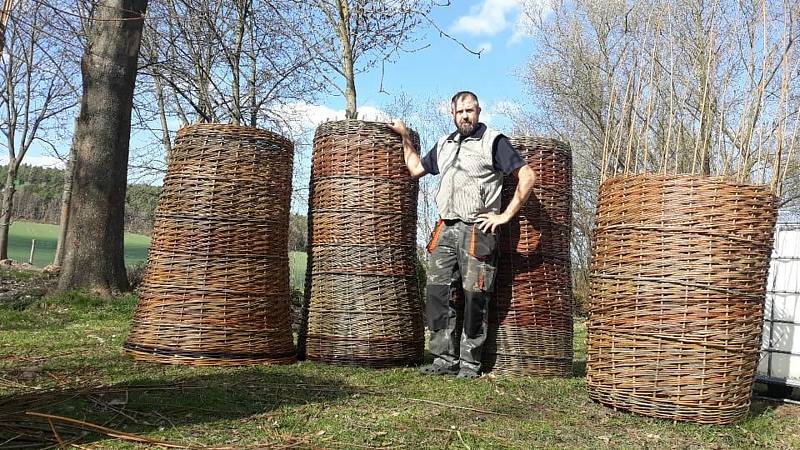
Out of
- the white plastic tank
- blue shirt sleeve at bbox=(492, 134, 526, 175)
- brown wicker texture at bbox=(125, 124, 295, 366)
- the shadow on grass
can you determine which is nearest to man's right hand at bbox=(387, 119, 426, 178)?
blue shirt sleeve at bbox=(492, 134, 526, 175)

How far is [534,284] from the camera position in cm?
529

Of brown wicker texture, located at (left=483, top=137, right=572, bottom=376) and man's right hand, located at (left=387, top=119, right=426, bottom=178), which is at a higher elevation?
man's right hand, located at (left=387, top=119, right=426, bottom=178)

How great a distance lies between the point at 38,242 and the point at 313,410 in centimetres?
2896

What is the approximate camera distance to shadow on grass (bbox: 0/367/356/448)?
3.02 meters

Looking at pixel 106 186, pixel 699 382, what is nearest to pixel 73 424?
pixel 699 382

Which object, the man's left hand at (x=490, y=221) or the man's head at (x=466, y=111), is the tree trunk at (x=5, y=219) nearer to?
the man's head at (x=466, y=111)

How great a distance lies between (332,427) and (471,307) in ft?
6.35

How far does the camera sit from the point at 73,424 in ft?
10.3

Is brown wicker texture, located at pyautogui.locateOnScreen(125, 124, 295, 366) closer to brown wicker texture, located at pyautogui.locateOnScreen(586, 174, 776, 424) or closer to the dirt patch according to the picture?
brown wicker texture, located at pyautogui.locateOnScreen(586, 174, 776, 424)

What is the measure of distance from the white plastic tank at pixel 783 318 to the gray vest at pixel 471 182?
2058mm

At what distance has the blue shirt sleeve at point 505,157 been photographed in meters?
Answer: 4.99

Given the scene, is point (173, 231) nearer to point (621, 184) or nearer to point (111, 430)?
point (111, 430)

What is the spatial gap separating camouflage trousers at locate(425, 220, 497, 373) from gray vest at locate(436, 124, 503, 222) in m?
0.12

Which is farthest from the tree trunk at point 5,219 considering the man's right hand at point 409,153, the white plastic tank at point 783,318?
the white plastic tank at point 783,318
